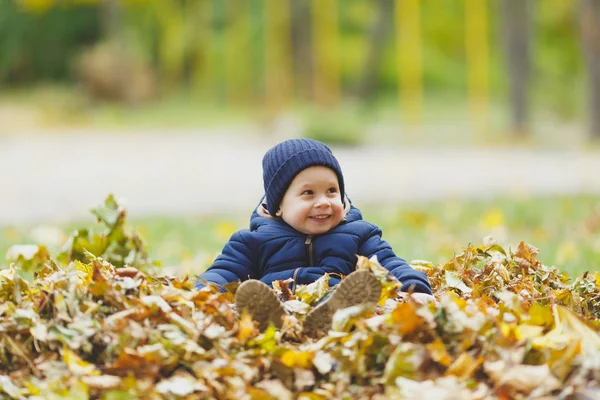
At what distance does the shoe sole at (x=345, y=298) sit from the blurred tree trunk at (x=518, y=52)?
13886mm

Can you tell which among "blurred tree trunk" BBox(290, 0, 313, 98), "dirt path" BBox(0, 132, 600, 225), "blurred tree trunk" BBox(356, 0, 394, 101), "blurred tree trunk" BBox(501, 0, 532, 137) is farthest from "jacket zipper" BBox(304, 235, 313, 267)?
"blurred tree trunk" BBox(290, 0, 313, 98)

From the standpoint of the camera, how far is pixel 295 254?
3182mm

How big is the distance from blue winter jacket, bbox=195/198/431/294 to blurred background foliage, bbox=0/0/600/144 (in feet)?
55.7

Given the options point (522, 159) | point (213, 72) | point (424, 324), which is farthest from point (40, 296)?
point (213, 72)

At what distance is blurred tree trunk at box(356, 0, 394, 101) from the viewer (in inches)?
862

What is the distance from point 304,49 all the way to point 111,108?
5.00 meters

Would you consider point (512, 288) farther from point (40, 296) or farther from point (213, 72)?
point (213, 72)

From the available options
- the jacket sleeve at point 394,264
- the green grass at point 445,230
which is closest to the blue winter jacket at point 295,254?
the jacket sleeve at point 394,264

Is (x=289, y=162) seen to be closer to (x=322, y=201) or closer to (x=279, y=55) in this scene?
(x=322, y=201)

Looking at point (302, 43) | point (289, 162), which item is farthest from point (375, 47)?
point (289, 162)

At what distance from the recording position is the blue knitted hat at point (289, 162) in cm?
316

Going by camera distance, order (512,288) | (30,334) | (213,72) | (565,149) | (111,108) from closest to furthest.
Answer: (30,334) < (512,288) < (565,149) < (111,108) < (213,72)

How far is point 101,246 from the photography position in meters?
3.70

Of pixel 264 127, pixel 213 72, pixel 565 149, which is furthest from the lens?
pixel 213 72
